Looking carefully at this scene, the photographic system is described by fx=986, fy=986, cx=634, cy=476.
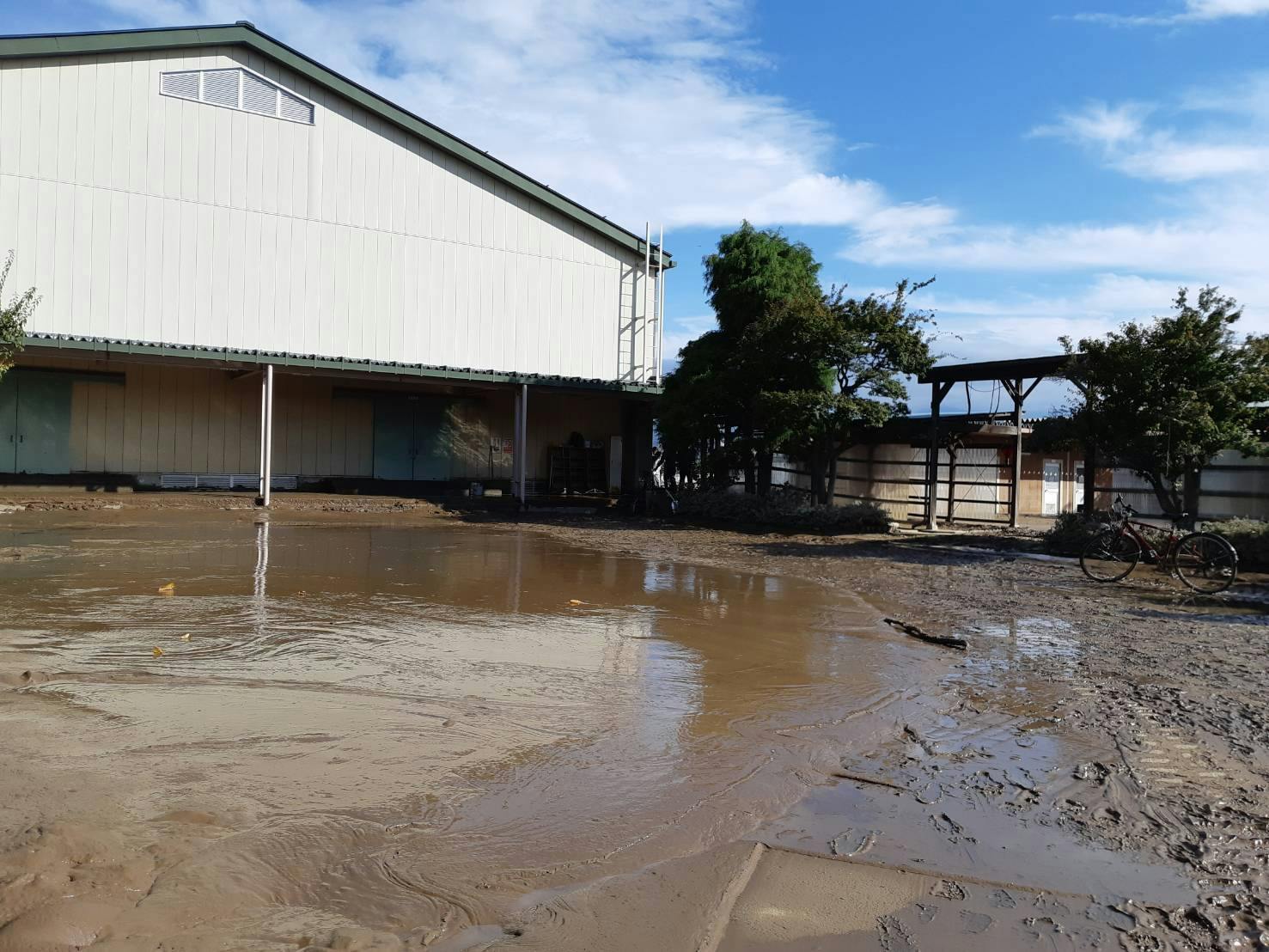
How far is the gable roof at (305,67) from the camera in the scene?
727 inches

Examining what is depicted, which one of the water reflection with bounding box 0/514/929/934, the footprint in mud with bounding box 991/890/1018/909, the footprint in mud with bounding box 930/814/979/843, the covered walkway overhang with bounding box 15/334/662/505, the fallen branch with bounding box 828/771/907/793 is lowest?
the footprint in mud with bounding box 991/890/1018/909

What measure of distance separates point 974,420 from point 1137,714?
13344mm

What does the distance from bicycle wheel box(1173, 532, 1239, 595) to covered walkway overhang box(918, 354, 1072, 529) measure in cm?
592

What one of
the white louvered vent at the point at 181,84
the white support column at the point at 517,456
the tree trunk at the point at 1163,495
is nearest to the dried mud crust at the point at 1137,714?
the tree trunk at the point at 1163,495

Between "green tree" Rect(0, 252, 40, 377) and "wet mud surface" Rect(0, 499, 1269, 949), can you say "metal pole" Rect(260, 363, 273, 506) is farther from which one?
"wet mud surface" Rect(0, 499, 1269, 949)

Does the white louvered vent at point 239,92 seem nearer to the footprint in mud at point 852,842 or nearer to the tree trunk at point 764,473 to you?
the tree trunk at point 764,473

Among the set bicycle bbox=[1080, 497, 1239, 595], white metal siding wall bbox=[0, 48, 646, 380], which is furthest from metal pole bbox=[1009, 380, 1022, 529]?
white metal siding wall bbox=[0, 48, 646, 380]

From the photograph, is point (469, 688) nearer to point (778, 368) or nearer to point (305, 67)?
point (778, 368)

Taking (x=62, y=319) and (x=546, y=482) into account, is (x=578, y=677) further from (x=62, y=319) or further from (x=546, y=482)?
(x=546, y=482)

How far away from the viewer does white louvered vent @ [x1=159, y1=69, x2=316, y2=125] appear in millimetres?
19844

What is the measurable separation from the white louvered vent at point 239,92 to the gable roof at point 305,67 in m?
0.51

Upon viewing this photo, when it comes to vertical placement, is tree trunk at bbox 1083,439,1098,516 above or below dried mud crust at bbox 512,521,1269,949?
above

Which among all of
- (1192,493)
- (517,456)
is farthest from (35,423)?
(1192,493)

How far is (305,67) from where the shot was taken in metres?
20.7
